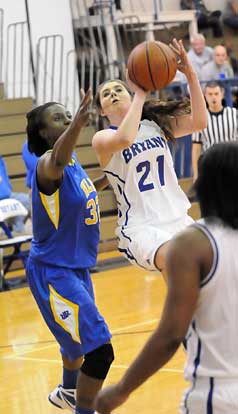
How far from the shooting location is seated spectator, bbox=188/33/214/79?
13172mm

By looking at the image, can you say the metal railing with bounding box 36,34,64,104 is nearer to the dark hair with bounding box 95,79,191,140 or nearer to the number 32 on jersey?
the dark hair with bounding box 95,79,191,140

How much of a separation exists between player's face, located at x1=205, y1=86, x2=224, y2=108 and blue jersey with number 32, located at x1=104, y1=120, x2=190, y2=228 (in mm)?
4819

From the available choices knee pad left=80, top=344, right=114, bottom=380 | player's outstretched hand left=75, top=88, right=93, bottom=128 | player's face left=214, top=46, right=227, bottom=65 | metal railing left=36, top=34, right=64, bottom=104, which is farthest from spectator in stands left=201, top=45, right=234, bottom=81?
player's outstretched hand left=75, top=88, right=93, bottom=128

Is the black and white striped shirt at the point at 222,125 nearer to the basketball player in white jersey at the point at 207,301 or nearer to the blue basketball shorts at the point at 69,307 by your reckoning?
the blue basketball shorts at the point at 69,307

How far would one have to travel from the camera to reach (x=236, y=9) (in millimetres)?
15133

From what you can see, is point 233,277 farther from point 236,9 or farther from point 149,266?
point 236,9

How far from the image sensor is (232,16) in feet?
49.5

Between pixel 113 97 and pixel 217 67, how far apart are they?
8840 millimetres

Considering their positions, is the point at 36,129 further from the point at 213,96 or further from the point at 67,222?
the point at 213,96

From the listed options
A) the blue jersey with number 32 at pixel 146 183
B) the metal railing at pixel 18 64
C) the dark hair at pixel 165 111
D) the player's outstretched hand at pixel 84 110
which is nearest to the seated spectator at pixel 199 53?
the metal railing at pixel 18 64

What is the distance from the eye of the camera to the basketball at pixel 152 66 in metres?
4.27

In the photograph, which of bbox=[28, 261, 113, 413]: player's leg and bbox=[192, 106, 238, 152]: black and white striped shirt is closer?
bbox=[28, 261, 113, 413]: player's leg

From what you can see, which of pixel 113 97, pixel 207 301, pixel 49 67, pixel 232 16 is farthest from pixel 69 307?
pixel 232 16

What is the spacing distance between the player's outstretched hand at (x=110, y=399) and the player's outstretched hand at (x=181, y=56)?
225 cm
